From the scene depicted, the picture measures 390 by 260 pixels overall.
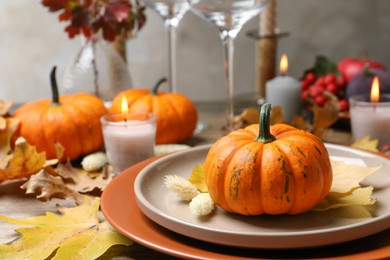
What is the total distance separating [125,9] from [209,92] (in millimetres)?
735

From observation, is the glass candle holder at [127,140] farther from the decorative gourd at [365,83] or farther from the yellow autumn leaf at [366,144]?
the decorative gourd at [365,83]

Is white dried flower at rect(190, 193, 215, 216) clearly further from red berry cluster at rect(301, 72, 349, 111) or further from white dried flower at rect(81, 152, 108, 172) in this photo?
red berry cluster at rect(301, 72, 349, 111)

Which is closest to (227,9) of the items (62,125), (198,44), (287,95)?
(287,95)

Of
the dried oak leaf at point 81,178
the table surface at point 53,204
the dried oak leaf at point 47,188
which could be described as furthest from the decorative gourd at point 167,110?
the dried oak leaf at point 47,188

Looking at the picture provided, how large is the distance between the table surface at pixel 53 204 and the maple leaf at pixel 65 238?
13 millimetres

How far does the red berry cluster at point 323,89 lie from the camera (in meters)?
1.17

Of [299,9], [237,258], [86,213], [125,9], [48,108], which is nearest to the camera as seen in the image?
[237,258]

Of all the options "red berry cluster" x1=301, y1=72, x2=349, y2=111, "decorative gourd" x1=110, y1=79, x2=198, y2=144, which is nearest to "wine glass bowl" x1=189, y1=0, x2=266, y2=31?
"decorative gourd" x1=110, y1=79, x2=198, y2=144

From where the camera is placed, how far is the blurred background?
171 centimetres

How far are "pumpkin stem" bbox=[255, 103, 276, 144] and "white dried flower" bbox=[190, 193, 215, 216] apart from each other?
80 millimetres

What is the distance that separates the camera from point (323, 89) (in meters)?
1.18

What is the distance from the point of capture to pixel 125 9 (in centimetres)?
109

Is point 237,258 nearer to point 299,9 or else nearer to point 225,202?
point 225,202

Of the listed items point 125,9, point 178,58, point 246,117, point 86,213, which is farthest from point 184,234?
point 178,58
